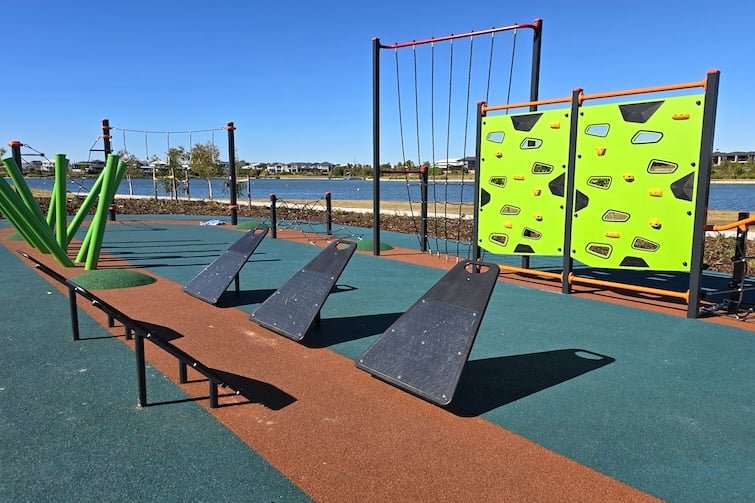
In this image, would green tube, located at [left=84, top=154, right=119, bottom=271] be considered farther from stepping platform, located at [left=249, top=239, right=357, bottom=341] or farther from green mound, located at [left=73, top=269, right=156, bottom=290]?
stepping platform, located at [left=249, top=239, right=357, bottom=341]

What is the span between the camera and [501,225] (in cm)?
800

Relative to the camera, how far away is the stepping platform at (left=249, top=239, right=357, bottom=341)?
484 cm

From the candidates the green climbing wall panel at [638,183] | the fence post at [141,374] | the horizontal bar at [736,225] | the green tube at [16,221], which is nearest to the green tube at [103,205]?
the green tube at [16,221]

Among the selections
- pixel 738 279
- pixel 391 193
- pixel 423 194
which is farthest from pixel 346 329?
pixel 391 193

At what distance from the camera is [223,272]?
21.0ft

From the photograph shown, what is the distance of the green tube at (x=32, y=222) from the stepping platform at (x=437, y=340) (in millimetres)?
6551

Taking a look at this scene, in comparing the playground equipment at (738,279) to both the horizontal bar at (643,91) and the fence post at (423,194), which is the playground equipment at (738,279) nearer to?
the horizontal bar at (643,91)

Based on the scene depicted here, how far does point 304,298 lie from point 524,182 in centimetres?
412

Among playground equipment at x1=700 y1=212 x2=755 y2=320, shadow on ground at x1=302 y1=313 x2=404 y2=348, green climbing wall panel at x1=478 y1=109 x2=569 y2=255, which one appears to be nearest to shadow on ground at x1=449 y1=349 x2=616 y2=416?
shadow on ground at x1=302 y1=313 x2=404 y2=348

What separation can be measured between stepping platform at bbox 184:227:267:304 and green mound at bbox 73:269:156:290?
110 centimetres

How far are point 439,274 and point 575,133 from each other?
10.2 feet

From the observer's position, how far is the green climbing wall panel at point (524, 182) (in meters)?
7.27

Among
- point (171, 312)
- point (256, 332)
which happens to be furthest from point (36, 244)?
point (256, 332)

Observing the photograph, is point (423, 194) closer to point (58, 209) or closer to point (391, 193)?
point (58, 209)
